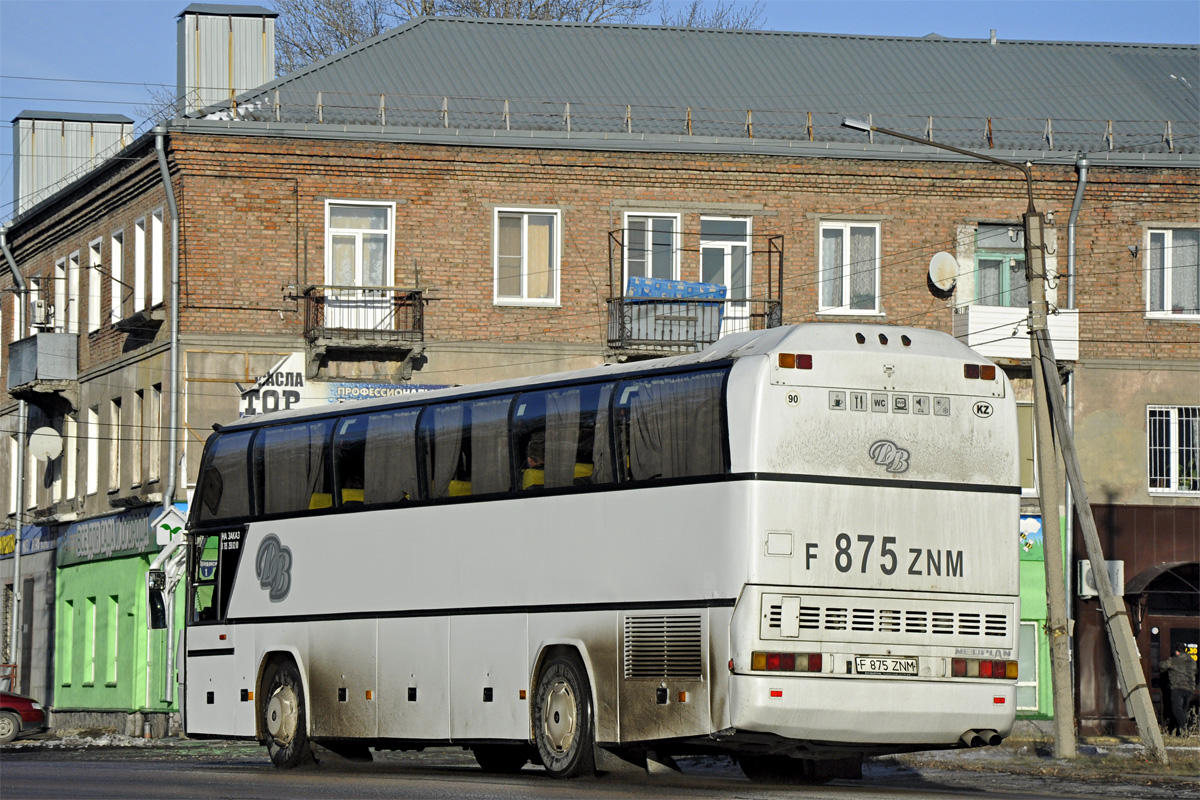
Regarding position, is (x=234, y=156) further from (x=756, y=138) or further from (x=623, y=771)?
(x=623, y=771)

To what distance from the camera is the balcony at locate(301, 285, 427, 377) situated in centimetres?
3372

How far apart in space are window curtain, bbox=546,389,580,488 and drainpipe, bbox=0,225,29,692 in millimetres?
26168

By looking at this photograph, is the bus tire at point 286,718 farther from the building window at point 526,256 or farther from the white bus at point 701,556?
the building window at point 526,256

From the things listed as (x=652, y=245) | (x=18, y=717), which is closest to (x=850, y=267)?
(x=652, y=245)

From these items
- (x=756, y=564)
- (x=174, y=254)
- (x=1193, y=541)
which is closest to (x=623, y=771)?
(x=756, y=564)

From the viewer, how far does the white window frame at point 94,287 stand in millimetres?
39281

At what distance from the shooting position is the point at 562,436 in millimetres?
17797

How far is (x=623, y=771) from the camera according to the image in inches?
695

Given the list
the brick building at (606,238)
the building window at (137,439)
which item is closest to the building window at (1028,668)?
the brick building at (606,238)

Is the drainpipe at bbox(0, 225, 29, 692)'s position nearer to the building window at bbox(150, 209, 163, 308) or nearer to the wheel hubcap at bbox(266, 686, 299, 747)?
the building window at bbox(150, 209, 163, 308)

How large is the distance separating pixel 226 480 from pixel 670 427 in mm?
7216

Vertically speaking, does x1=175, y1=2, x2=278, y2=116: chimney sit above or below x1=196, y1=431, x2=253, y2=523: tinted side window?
above

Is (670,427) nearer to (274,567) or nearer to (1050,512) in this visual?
(274,567)

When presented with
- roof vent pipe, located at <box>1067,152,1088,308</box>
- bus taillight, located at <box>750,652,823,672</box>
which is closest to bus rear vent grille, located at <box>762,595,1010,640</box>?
bus taillight, located at <box>750,652,823,672</box>
